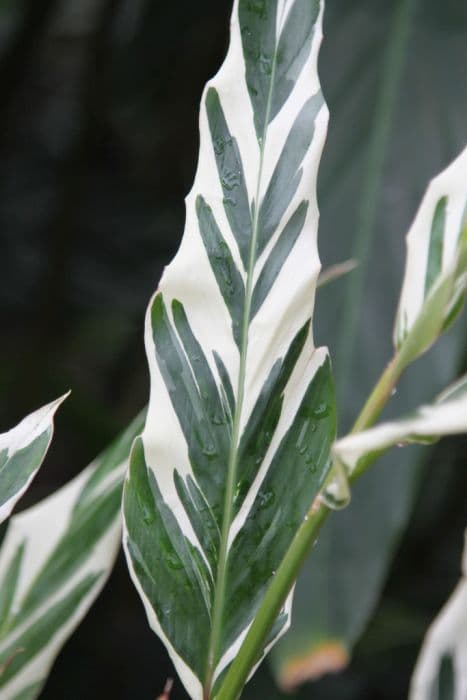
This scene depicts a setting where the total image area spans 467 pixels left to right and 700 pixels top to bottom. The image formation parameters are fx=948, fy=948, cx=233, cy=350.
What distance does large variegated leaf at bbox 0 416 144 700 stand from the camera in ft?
1.42

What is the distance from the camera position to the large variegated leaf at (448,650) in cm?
26

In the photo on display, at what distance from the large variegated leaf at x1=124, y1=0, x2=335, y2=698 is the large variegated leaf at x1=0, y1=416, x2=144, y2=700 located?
10 centimetres

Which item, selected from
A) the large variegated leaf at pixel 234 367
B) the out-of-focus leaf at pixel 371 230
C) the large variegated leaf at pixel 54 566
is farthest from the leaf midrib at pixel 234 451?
the out-of-focus leaf at pixel 371 230

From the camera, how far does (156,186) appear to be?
5.32 ft

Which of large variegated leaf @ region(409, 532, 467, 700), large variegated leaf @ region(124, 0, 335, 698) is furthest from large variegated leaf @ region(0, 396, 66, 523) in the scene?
large variegated leaf @ region(409, 532, 467, 700)

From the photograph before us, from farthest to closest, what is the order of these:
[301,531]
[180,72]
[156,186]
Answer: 1. [156,186]
2. [180,72]
3. [301,531]

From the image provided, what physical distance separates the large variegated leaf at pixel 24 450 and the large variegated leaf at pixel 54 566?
9 centimetres

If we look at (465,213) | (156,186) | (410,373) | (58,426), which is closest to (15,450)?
(465,213)

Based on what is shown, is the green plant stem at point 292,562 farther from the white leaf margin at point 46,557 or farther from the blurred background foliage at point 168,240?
the blurred background foliage at point 168,240

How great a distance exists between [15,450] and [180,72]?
109 centimetres

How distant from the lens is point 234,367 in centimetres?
34

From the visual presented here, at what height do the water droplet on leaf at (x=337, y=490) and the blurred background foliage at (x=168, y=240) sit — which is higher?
the water droplet on leaf at (x=337, y=490)

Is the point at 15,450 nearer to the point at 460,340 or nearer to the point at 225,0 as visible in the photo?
the point at 460,340

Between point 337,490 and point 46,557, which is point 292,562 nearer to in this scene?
point 337,490
